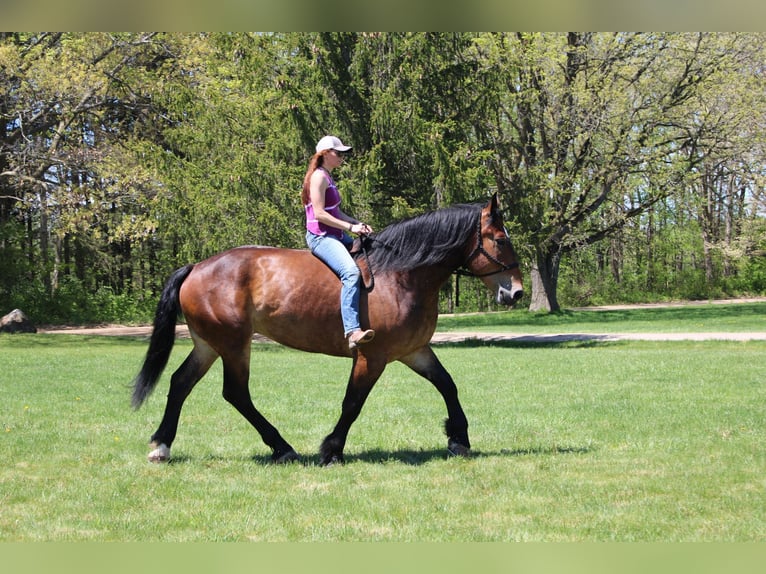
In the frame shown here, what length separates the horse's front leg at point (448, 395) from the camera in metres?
7.01

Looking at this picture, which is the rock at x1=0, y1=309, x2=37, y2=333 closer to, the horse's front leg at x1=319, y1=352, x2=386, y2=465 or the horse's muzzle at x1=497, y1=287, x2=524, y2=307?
the horse's front leg at x1=319, y1=352, x2=386, y2=465

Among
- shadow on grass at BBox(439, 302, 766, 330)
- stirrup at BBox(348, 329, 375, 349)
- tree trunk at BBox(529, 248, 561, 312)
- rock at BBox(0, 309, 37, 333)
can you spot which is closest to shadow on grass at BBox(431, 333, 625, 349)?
shadow on grass at BBox(439, 302, 766, 330)

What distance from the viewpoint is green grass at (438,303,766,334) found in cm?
2473

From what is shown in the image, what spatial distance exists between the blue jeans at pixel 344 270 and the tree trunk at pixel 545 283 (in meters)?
23.8

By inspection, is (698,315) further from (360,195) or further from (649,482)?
(649,482)

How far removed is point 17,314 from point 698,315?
79.8ft

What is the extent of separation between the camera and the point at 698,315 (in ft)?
97.3

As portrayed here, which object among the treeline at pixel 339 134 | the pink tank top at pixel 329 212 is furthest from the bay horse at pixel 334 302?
the treeline at pixel 339 134

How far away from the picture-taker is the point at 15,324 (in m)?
25.3

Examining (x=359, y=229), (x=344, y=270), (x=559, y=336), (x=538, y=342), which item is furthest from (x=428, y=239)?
(x=559, y=336)

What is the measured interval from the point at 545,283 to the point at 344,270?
2634 cm

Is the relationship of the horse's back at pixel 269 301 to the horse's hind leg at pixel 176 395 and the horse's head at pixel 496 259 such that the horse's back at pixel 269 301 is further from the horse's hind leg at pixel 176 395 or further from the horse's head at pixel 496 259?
the horse's head at pixel 496 259

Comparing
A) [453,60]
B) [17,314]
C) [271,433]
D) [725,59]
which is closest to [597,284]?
[725,59]

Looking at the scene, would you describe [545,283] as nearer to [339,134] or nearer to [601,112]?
[601,112]
